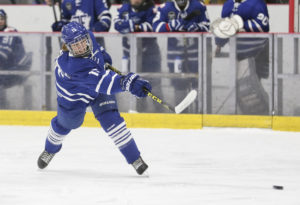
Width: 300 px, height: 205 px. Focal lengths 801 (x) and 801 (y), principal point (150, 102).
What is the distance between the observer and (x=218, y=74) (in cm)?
659

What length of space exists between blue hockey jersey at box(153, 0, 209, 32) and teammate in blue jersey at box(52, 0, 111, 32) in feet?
1.53

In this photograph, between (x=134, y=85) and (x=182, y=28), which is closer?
(x=134, y=85)

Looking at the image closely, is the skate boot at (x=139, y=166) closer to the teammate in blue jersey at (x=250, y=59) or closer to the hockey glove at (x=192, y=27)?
the teammate in blue jersey at (x=250, y=59)

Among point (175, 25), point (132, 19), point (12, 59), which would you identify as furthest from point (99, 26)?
point (12, 59)

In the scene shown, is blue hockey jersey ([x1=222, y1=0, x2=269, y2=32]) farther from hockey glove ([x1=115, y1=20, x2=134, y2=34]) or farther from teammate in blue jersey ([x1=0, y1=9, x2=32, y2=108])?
teammate in blue jersey ([x1=0, y1=9, x2=32, y2=108])

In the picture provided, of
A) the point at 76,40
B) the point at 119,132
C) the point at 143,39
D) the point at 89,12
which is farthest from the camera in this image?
the point at 89,12

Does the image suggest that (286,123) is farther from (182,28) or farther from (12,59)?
(12,59)

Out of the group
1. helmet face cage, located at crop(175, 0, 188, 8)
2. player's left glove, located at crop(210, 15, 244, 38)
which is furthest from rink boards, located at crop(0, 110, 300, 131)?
helmet face cage, located at crop(175, 0, 188, 8)

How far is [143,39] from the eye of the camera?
6758 mm

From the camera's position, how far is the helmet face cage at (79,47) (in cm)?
422

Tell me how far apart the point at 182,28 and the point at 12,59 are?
4.89 feet

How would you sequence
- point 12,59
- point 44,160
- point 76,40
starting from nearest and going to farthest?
point 76,40
point 44,160
point 12,59

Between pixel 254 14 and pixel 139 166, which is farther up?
pixel 254 14

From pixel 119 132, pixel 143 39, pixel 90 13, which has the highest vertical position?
pixel 90 13
